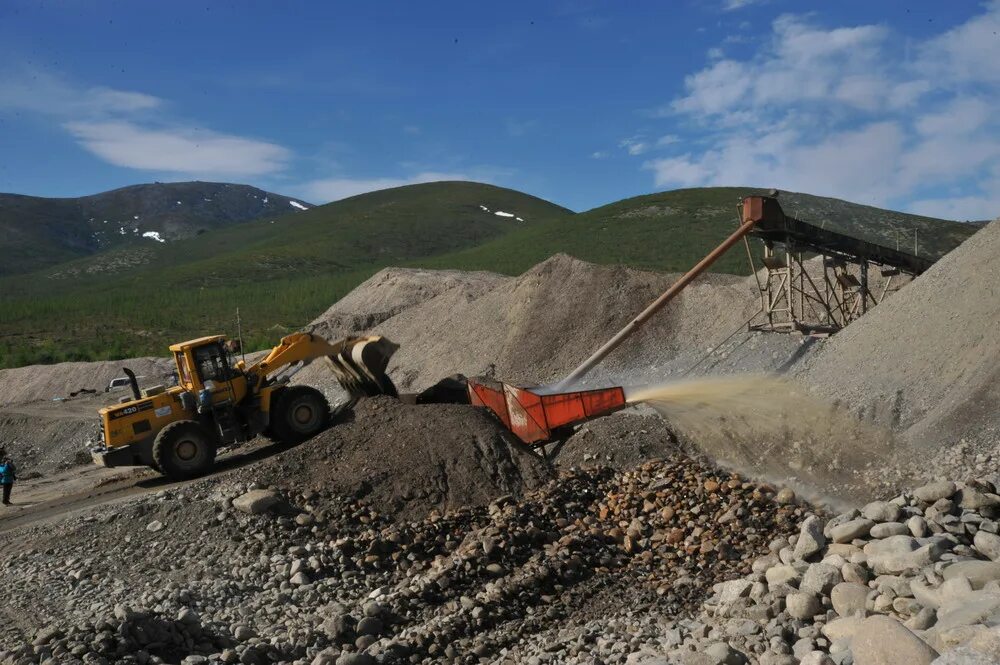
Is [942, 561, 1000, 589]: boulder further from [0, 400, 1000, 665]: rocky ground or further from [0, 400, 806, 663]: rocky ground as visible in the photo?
[0, 400, 806, 663]: rocky ground

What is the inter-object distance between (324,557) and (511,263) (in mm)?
65709

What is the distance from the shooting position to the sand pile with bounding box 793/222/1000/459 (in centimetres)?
1318

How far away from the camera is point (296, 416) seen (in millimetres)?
15984

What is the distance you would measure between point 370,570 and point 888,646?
6329mm

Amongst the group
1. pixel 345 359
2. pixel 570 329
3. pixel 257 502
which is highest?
pixel 345 359

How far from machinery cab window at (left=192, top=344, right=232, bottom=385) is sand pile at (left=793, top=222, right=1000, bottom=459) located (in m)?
10.6

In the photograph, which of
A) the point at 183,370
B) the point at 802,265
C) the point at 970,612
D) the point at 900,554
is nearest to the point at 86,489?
the point at 183,370

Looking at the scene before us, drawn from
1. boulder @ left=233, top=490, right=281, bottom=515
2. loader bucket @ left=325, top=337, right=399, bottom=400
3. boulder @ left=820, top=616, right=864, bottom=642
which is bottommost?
boulder @ left=820, top=616, right=864, bottom=642

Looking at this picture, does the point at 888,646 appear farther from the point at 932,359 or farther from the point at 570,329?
the point at 570,329

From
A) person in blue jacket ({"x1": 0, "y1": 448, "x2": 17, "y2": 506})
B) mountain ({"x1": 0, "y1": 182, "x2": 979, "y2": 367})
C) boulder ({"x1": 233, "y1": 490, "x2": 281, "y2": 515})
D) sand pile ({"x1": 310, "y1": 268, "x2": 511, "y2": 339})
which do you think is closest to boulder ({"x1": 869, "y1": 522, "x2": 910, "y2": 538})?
boulder ({"x1": 233, "y1": 490, "x2": 281, "y2": 515})

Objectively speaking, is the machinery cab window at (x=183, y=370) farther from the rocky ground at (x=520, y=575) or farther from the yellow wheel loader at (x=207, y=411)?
the rocky ground at (x=520, y=575)

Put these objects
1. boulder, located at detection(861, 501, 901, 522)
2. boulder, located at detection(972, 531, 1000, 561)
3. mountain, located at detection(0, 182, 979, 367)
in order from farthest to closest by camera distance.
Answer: mountain, located at detection(0, 182, 979, 367) < boulder, located at detection(861, 501, 901, 522) < boulder, located at detection(972, 531, 1000, 561)

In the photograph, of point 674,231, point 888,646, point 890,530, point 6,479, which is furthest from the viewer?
point 674,231

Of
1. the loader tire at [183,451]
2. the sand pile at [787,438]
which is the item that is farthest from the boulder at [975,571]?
the loader tire at [183,451]
